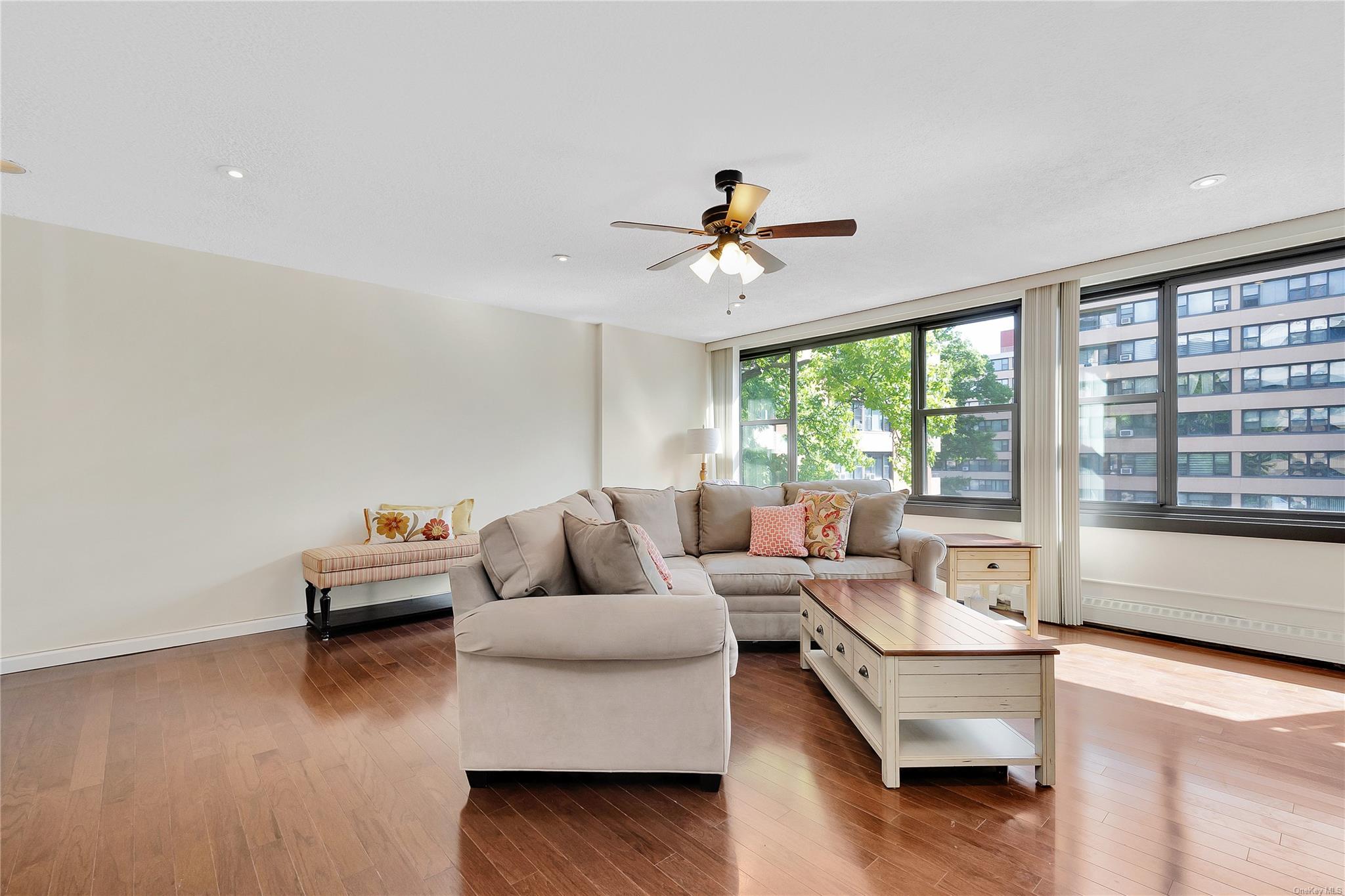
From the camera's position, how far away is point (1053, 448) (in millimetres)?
4520

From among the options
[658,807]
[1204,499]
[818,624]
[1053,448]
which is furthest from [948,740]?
[1204,499]

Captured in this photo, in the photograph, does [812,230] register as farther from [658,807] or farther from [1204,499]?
[1204,499]

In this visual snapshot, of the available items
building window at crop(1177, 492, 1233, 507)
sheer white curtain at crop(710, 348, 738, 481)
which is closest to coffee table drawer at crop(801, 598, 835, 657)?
building window at crop(1177, 492, 1233, 507)

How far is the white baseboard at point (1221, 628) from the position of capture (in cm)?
357

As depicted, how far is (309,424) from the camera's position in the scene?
14.8ft

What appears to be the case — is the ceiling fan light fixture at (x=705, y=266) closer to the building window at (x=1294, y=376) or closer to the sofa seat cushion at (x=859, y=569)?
the sofa seat cushion at (x=859, y=569)

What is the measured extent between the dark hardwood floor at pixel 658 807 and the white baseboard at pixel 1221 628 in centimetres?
63

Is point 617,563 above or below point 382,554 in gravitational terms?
above

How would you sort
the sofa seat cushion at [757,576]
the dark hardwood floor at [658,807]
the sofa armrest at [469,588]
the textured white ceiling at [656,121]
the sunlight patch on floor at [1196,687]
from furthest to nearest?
the sofa seat cushion at [757,576] → the sunlight patch on floor at [1196,687] → the sofa armrest at [469,588] → the textured white ceiling at [656,121] → the dark hardwood floor at [658,807]

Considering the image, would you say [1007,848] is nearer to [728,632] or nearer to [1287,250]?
[728,632]

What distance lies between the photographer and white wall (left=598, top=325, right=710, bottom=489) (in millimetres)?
6379

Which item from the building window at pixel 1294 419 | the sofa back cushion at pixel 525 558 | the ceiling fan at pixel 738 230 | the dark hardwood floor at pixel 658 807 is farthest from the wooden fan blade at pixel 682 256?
the building window at pixel 1294 419

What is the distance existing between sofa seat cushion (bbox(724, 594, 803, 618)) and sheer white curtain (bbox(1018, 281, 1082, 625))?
1.99 m

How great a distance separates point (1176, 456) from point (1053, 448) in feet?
2.33
